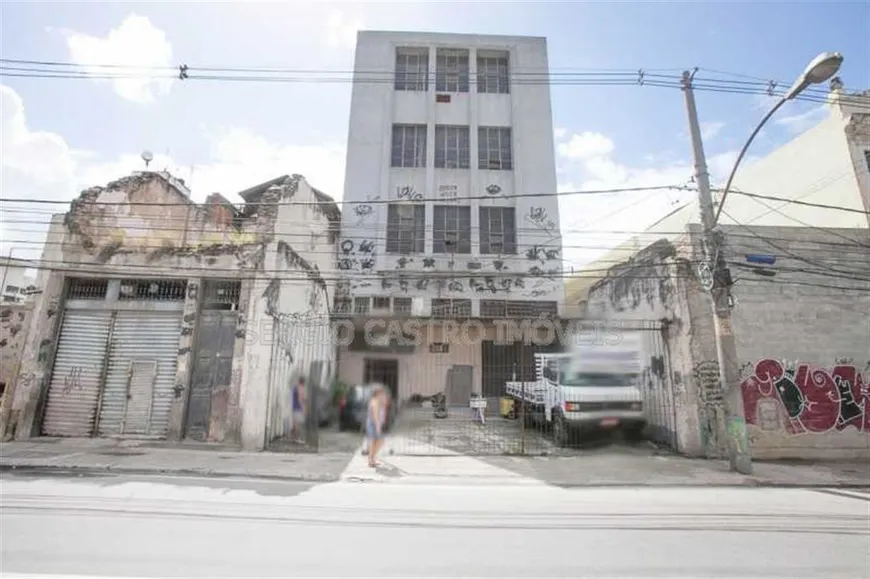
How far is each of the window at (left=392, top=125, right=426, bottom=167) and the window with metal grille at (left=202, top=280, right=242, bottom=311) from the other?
11541 millimetres

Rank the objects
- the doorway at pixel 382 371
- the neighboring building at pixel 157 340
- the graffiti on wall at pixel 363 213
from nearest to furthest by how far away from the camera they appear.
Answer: the neighboring building at pixel 157 340 < the doorway at pixel 382 371 < the graffiti on wall at pixel 363 213

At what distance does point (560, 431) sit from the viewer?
11805 millimetres

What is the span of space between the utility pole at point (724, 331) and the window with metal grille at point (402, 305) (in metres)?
12.2

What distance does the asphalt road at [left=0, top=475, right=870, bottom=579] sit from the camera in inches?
161

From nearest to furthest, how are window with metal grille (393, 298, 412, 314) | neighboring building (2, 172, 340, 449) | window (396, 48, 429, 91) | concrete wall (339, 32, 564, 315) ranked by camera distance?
neighboring building (2, 172, 340, 449) → window with metal grille (393, 298, 412, 314) → concrete wall (339, 32, 564, 315) → window (396, 48, 429, 91)

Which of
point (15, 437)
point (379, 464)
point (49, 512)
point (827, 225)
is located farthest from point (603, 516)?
point (827, 225)

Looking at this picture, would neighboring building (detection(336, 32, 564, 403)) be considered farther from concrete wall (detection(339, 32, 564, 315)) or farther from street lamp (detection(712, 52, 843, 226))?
street lamp (detection(712, 52, 843, 226))

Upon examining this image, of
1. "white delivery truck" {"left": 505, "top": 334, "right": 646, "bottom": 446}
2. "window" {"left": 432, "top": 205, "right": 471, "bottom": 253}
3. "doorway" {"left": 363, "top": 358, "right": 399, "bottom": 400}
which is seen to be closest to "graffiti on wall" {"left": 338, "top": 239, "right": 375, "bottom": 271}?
"window" {"left": 432, "top": 205, "right": 471, "bottom": 253}

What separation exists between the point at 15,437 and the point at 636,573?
13943 millimetres

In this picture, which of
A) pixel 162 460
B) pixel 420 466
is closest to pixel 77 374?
pixel 162 460

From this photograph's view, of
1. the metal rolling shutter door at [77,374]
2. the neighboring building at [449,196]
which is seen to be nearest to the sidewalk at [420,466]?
the metal rolling shutter door at [77,374]

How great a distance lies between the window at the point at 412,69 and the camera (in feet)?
75.3

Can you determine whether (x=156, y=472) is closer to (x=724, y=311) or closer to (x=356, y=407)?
(x=356, y=407)

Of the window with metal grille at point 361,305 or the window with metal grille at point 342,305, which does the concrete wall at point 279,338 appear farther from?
the window with metal grille at point 361,305
